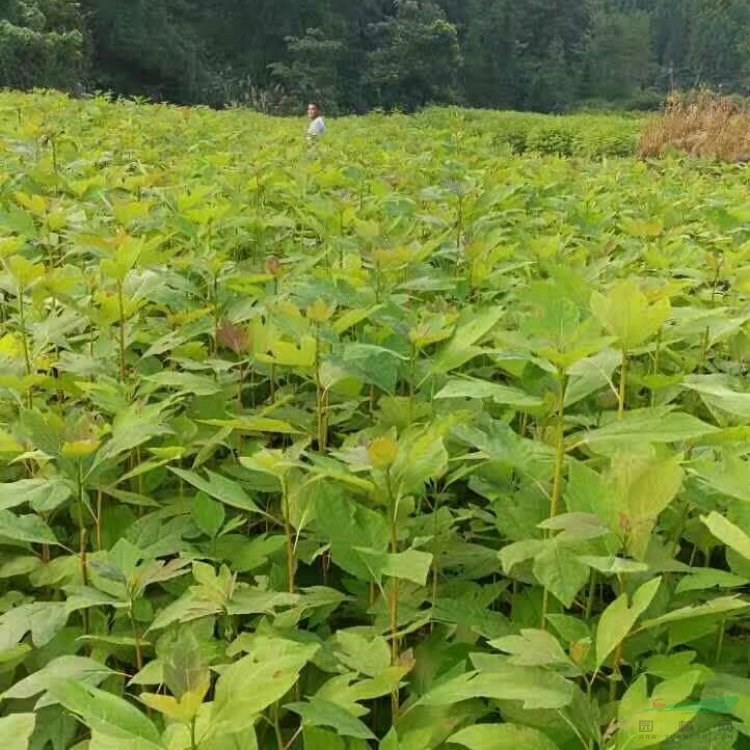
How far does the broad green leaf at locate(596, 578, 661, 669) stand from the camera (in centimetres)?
70

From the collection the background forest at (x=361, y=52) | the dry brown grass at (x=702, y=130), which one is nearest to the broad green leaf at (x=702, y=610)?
the dry brown grass at (x=702, y=130)

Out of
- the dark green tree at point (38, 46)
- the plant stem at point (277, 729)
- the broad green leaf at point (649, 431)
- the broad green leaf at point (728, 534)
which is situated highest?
the dark green tree at point (38, 46)

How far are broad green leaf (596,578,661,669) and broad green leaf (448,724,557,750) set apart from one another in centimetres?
8

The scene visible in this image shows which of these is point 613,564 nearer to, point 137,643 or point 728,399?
point 728,399

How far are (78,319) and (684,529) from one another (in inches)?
36.5

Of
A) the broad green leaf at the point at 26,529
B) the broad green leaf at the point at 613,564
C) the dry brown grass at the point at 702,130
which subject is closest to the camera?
the broad green leaf at the point at 613,564

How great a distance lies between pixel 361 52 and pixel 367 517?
155 ft

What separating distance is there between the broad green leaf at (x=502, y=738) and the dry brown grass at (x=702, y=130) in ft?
29.5

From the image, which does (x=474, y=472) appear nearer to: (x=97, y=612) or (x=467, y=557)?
→ (x=467, y=557)

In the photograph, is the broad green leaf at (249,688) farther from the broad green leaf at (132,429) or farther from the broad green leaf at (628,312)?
the broad green leaf at (628,312)

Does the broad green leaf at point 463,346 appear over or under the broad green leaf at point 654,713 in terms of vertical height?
over

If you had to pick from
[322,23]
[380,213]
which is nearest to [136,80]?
[322,23]

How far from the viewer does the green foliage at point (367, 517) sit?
73 cm

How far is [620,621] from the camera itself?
2.32 feet
